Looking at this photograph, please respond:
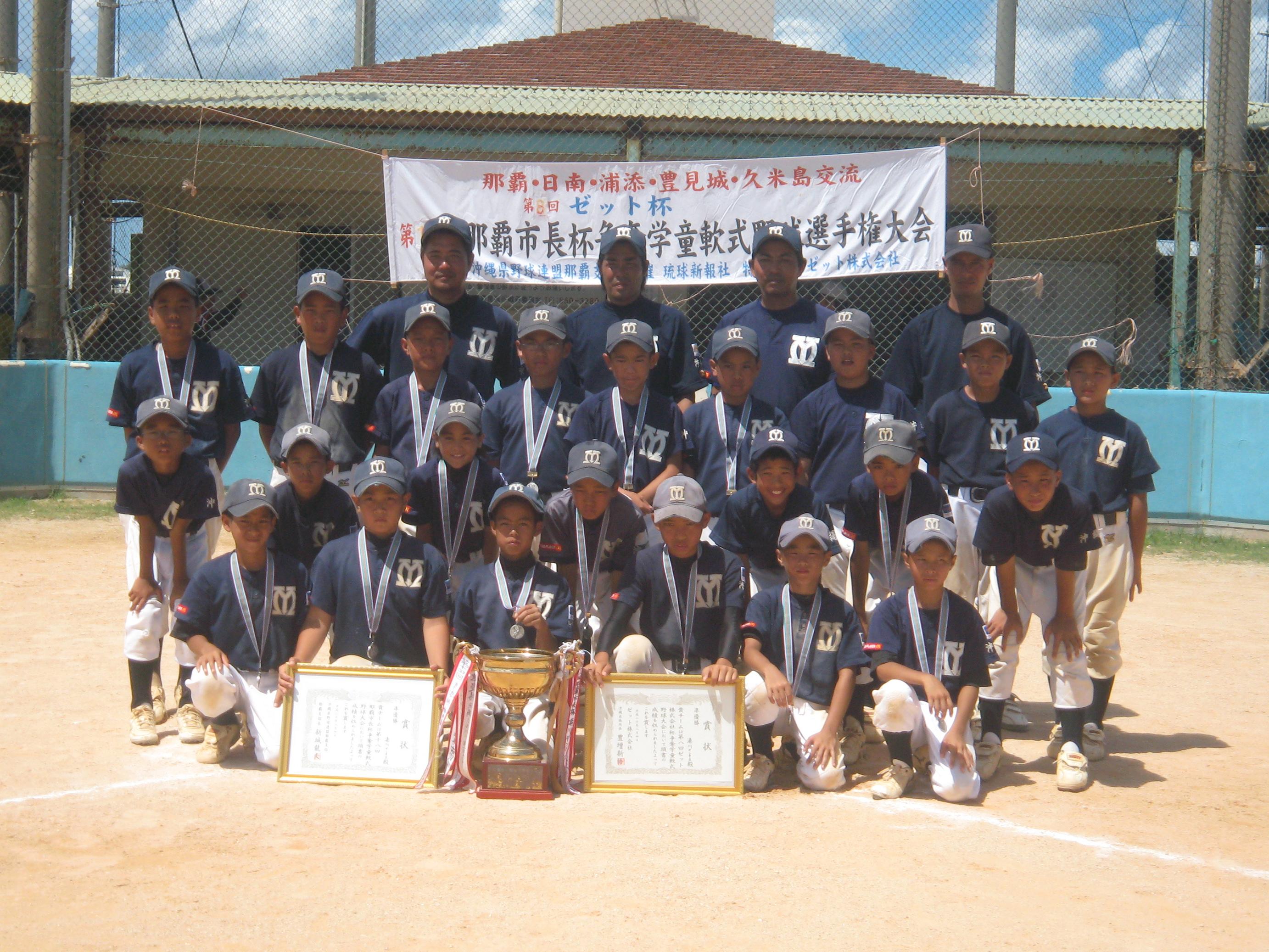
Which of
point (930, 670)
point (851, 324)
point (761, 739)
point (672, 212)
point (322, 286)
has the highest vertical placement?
point (672, 212)

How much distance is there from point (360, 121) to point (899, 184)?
440 cm

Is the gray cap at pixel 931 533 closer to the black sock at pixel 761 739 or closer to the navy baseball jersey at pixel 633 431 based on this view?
the black sock at pixel 761 739

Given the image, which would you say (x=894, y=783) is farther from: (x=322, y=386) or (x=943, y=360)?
(x=322, y=386)

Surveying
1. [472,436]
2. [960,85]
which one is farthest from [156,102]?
[960,85]

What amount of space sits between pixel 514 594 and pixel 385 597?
0.45m

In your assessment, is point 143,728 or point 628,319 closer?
point 143,728

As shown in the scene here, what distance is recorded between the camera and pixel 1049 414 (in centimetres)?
977

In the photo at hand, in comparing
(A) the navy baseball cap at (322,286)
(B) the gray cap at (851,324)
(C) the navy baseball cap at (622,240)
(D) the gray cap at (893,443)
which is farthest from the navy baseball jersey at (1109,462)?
(A) the navy baseball cap at (322,286)

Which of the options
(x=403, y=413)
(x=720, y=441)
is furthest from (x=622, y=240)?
(x=403, y=413)

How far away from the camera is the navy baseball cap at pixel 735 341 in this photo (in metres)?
4.93

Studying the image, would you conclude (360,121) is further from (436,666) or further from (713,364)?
(436,666)

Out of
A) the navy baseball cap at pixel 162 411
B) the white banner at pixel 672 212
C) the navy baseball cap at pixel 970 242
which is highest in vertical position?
the white banner at pixel 672 212

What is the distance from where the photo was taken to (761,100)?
34.3 ft

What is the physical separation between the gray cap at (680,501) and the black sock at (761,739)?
0.73 metres
